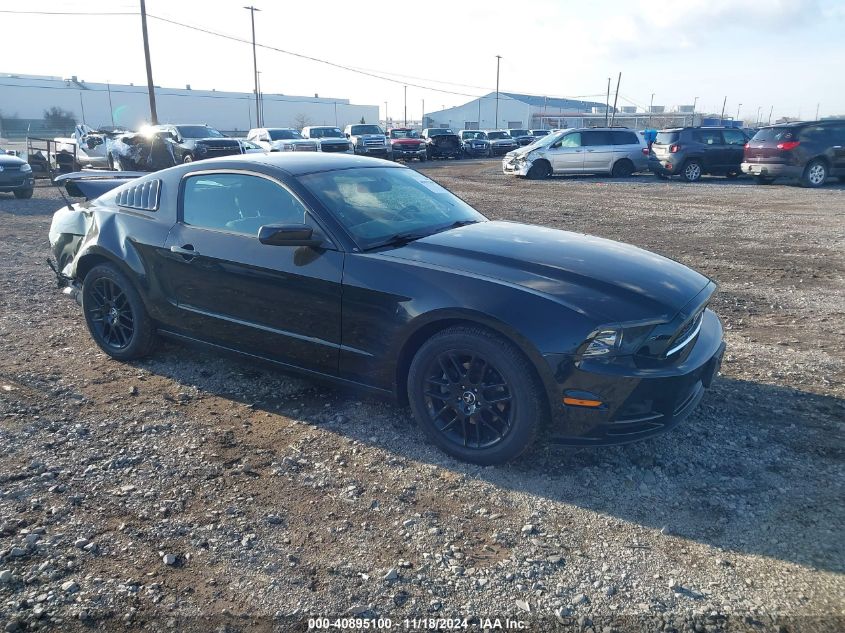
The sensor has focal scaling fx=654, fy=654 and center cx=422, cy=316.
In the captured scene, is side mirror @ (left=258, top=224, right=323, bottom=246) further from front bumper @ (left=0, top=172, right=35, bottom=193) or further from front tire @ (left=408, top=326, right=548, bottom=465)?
front bumper @ (left=0, top=172, right=35, bottom=193)

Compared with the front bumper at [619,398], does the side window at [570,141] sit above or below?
above

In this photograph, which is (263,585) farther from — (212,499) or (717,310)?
(717,310)

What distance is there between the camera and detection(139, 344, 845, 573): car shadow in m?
2.94

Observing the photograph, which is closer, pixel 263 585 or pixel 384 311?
pixel 263 585

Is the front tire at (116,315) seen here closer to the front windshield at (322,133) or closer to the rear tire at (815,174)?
the rear tire at (815,174)

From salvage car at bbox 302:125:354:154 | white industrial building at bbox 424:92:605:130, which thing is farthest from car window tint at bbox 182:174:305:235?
white industrial building at bbox 424:92:605:130

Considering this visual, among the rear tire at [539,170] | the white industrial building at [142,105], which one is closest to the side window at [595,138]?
the rear tire at [539,170]

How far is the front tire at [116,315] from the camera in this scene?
481 cm

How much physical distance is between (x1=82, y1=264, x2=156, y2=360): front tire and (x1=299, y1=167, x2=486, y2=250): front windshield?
1725 millimetres

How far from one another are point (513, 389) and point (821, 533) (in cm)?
148

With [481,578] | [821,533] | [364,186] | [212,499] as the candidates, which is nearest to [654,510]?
[821,533]

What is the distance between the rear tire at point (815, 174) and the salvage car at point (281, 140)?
701 inches

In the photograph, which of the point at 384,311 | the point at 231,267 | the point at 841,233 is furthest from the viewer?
the point at 841,233

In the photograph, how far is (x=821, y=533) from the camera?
289 cm
